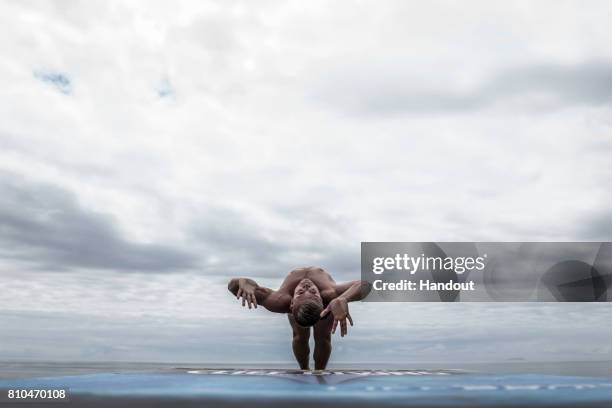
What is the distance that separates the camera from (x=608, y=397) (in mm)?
5273

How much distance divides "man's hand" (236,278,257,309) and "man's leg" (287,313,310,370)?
1.62m

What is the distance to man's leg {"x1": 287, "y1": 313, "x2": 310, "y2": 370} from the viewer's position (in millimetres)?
11641

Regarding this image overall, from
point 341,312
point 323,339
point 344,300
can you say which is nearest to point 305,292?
point 323,339

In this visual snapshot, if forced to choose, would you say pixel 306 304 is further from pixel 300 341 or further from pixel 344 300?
pixel 300 341

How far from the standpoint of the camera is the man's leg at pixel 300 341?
1164cm

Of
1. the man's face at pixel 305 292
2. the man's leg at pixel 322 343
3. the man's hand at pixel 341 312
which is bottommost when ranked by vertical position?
the man's leg at pixel 322 343

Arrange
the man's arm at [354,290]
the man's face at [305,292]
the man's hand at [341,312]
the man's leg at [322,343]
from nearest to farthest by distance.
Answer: the man's hand at [341,312] → the man's face at [305,292] → the man's arm at [354,290] → the man's leg at [322,343]

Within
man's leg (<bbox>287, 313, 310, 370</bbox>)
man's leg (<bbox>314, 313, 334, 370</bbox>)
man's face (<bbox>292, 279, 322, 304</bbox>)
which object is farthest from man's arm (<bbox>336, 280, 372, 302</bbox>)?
man's leg (<bbox>287, 313, 310, 370</bbox>)

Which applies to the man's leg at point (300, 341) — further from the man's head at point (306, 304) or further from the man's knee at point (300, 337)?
the man's head at point (306, 304)

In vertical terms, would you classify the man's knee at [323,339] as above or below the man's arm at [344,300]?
below

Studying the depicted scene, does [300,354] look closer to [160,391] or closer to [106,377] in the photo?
[106,377]

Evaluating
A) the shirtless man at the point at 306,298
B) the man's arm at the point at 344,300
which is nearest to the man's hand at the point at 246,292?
the shirtless man at the point at 306,298

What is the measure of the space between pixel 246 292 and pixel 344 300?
7.10 feet

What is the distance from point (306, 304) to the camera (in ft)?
32.6
